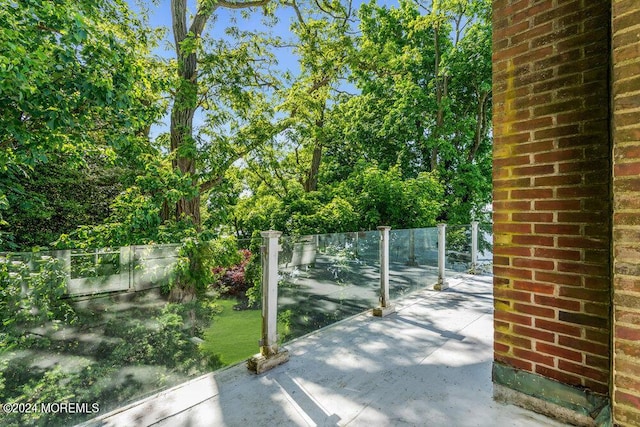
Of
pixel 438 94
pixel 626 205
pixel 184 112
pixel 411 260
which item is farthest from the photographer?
pixel 438 94

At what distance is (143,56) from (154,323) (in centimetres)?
601

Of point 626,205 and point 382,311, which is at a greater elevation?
point 626,205

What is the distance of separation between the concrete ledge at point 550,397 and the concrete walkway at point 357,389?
0.24 feet

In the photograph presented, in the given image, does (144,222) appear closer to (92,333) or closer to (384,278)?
(92,333)

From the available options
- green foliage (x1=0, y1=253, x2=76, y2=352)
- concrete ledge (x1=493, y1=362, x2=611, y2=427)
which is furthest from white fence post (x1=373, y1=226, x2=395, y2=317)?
green foliage (x1=0, y1=253, x2=76, y2=352)

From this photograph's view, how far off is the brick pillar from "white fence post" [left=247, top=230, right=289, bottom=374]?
98.7 inches

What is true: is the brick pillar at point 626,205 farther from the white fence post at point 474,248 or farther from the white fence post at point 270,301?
the white fence post at point 474,248

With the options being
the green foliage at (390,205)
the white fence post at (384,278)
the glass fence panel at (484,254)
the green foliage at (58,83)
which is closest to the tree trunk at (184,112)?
the green foliage at (58,83)

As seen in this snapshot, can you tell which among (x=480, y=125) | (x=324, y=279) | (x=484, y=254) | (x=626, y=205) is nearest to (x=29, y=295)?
(x=324, y=279)

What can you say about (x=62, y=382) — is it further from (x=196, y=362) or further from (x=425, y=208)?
(x=425, y=208)

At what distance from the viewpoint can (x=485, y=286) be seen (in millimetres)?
6094

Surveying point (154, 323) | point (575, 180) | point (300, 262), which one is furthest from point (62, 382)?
point (575, 180)

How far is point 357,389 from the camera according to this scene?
2582 millimetres

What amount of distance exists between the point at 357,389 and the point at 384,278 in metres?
2.24
